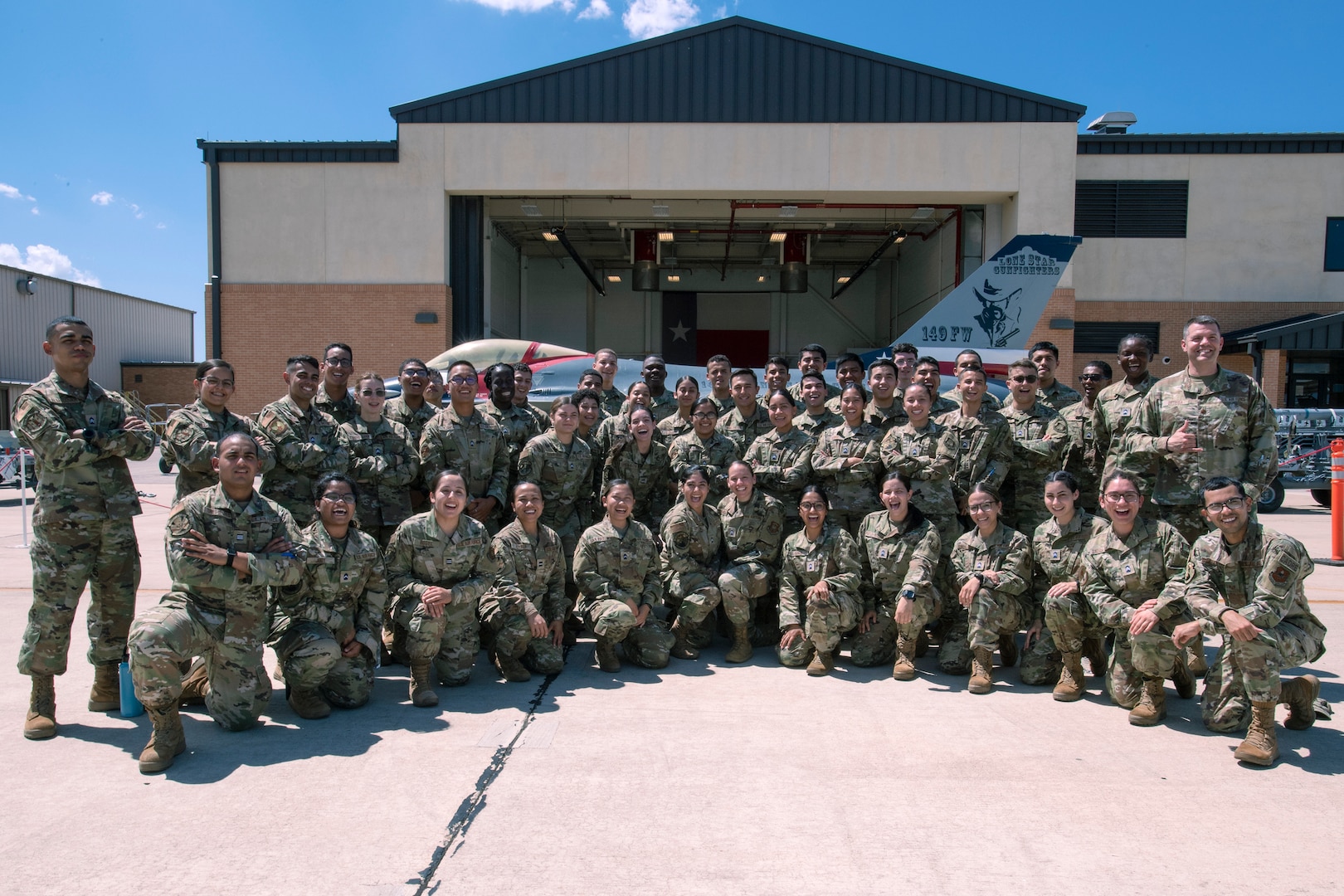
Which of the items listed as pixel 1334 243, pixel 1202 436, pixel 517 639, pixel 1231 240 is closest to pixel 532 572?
pixel 517 639

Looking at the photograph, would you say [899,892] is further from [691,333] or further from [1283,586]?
[691,333]

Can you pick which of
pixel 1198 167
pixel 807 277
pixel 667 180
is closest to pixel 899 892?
pixel 667 180

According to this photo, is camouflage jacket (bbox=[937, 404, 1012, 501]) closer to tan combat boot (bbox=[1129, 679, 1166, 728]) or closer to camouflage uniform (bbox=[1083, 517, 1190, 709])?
camouflage uniform (bbox=[1083, 517, 1190, 709])

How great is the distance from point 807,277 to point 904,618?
3225 cm

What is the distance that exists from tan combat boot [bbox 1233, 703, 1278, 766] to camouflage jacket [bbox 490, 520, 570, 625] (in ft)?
12.1

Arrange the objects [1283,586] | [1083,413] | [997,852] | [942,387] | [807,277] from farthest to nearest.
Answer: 1. [807,277]
2. [942,387]
3. [1083,413]
4. [1283,586]
5. [997,852]

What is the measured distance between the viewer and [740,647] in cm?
555

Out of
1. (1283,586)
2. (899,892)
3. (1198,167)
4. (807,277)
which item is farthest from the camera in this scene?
(807,277)

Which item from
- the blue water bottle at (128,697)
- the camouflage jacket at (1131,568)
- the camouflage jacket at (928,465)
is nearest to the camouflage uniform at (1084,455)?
the camouflage jacket at (928,465)

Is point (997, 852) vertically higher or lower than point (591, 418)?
lower

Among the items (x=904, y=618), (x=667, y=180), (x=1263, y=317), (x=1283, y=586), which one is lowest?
(x=904, y=618)

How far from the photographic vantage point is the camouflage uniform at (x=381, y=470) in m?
5.65

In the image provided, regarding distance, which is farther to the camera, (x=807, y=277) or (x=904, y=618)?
(x=807, y=277)

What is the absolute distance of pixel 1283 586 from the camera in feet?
12.7
